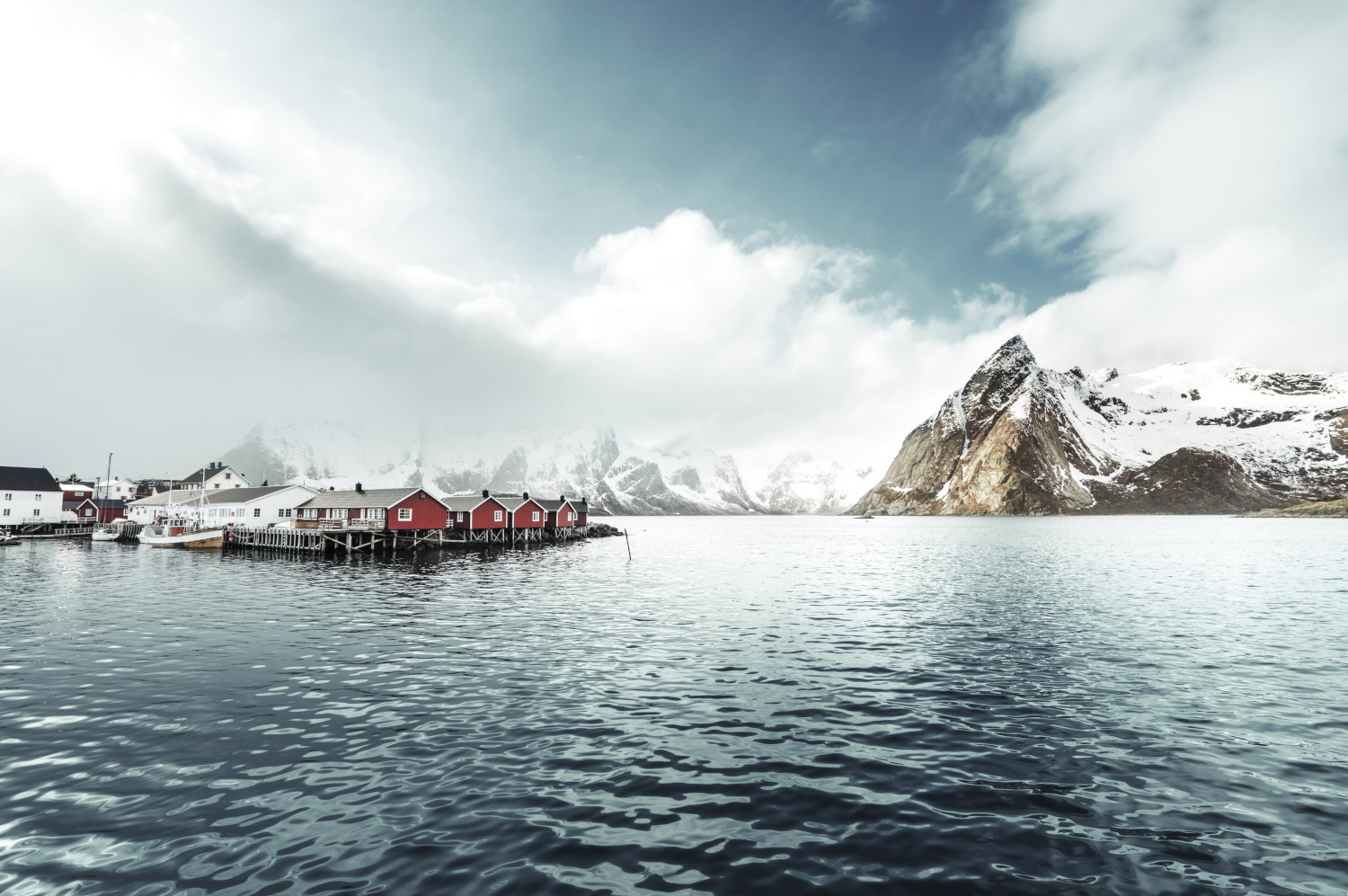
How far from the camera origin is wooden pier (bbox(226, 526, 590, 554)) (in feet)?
279

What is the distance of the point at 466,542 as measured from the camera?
100 meters

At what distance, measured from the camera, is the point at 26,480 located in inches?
4547

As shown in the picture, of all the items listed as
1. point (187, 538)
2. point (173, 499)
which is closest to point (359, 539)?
point (187, 538)

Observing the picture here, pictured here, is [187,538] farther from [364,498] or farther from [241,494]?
[364,498]

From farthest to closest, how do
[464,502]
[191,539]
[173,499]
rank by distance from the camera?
1. [173,499]
2. [464,502]
3. [191,539]

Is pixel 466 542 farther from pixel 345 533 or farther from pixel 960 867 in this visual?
pixel 960 867

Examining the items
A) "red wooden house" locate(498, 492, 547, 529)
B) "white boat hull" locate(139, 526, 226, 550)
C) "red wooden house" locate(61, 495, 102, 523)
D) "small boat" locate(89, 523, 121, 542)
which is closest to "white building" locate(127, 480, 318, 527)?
"small boat" locate(89, 523, 121, 542)

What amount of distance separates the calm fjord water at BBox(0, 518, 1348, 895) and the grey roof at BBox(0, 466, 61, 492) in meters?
115

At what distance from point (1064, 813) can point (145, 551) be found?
106971 millimetres

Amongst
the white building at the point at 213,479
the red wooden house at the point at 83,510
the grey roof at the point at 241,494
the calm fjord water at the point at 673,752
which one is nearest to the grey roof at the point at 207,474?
the white building at the point at 213,479

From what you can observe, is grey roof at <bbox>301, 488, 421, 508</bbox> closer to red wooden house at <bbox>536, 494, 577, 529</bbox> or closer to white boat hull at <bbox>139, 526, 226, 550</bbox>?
white boat hull at <bbox>139, 526, 226, 550</bbox>

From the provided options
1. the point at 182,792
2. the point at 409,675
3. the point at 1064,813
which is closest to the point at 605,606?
the point at 409,675

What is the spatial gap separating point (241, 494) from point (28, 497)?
45.5m

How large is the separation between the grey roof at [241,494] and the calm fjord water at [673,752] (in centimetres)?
7547
